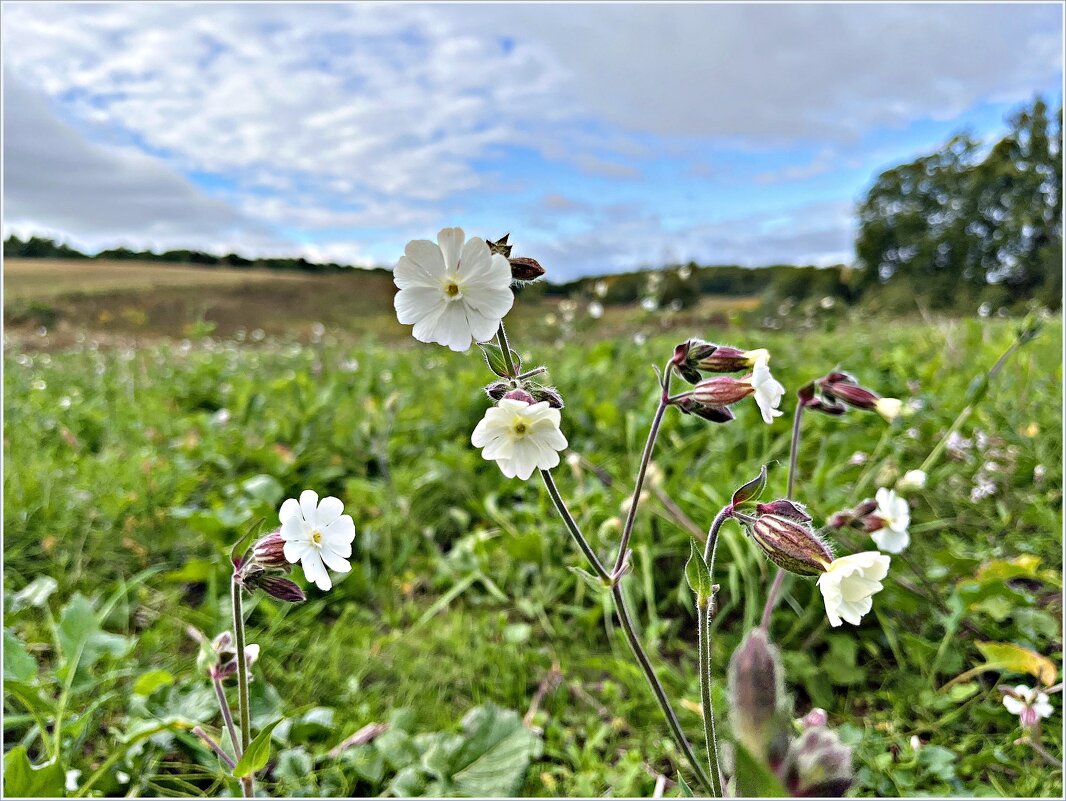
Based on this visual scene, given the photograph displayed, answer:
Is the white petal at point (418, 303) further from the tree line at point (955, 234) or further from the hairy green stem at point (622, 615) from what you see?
the tree line at point (955, 234)

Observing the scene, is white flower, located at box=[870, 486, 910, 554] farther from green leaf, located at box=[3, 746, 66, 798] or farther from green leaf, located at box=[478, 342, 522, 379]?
green leaf, located at box=[3, 746, 66, 798]

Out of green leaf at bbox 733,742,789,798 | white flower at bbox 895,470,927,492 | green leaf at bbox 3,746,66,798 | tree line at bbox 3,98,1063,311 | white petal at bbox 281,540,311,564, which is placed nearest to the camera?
green leaf at bbox 733,742,789,798

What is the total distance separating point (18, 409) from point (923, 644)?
13.7ft

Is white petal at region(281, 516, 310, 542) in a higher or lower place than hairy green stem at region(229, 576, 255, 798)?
higher

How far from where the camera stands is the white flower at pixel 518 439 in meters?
0.75

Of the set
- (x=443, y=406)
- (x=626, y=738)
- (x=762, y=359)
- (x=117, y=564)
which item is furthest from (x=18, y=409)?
(x=762, y=359)

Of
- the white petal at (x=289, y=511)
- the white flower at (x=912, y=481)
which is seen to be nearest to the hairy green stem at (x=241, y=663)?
the white petal at (x=289, y=511)

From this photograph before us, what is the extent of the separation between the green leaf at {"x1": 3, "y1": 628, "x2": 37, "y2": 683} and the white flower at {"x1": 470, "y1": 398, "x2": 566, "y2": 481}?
1.30m

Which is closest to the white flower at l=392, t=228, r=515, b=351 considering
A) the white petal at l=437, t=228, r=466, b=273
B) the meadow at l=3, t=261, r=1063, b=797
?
the white petal at l=437, t=228, r=466, b=273

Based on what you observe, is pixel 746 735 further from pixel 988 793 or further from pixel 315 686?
pixel 315 686

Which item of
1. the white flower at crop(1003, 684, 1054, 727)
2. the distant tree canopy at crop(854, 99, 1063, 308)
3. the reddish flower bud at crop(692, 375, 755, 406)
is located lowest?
the white flower at crop(1003, 684, 1054, 727)

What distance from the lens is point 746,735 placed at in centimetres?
57

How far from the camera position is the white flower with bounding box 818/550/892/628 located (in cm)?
73

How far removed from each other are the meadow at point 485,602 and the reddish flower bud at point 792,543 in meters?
0.25
